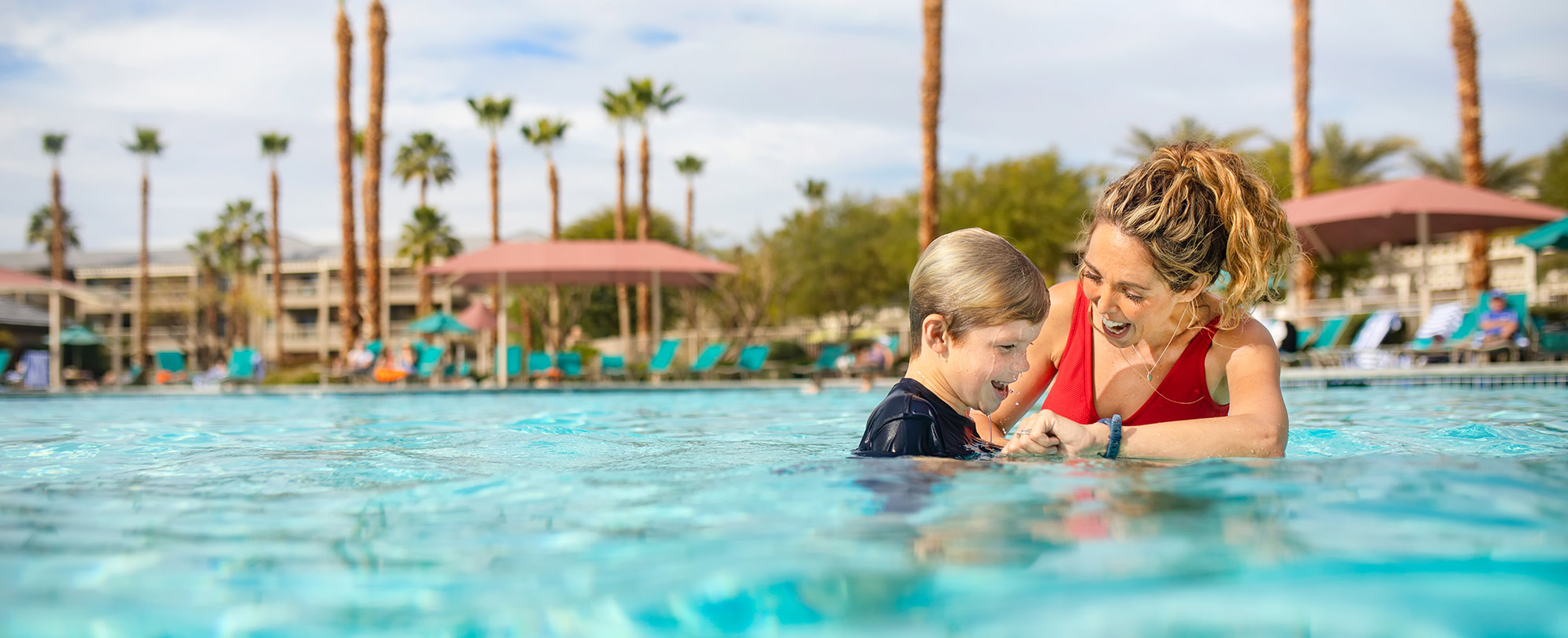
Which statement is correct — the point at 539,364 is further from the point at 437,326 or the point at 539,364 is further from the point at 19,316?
the point at 19,316

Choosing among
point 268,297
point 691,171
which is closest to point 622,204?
point 691,171

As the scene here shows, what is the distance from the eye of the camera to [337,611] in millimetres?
1468

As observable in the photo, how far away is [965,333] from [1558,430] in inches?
163

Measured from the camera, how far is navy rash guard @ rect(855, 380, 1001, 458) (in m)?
2.56

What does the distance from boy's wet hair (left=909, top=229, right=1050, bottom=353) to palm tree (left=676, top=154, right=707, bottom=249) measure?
3558 cm

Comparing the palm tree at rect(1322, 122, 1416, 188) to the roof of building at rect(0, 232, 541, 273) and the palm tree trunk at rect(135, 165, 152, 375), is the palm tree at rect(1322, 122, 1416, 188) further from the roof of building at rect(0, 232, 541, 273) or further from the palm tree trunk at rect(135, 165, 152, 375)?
the palm tree trunk at rect(135, 165, 152, 375)

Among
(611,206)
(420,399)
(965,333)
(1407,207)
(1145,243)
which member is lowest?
(420,399)

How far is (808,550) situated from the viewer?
5.54 feet

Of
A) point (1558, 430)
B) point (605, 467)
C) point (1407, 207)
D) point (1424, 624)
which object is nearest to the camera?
point (1424, 624)

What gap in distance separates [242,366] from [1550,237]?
74.7ft

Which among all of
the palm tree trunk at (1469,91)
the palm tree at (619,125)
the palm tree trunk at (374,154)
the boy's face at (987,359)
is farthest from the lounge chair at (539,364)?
the palm tree trunk at (1469,91)

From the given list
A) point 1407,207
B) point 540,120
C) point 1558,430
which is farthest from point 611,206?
point 1558,430

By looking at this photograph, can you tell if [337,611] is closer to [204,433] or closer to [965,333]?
[965,333]

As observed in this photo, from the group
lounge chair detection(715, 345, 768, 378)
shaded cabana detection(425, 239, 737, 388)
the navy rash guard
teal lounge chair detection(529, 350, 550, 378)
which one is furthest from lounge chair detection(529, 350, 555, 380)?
the navy rash guard
